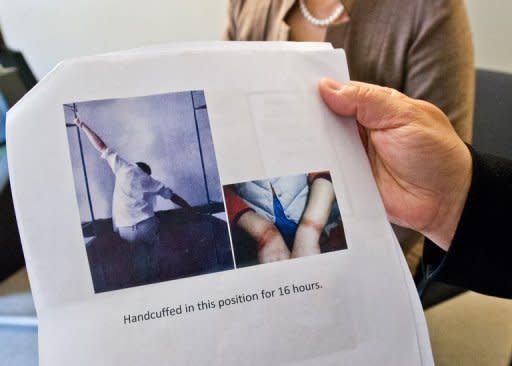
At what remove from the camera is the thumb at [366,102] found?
0.38m

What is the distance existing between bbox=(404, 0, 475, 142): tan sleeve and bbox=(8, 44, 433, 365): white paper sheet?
0.34m

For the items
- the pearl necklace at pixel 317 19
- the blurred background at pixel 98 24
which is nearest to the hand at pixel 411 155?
the pearl necklace at pixel 317 19

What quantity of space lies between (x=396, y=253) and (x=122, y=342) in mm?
216

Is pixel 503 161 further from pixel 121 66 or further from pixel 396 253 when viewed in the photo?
pixel 121 66

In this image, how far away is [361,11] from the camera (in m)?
0.71

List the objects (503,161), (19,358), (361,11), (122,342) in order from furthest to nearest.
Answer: (19,358)
(361,11)
(503,161)
(122,342)

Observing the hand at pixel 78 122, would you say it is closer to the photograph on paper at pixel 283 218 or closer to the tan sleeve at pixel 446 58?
the photograph on paper at pixel 283 218

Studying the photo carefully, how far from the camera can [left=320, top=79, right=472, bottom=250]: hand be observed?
15.7 inches

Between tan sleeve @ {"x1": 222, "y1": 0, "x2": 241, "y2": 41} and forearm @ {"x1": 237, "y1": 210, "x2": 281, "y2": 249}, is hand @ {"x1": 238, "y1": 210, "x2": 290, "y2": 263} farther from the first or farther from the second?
tan sleeve @ {"x1": 222, "y1": 0, "x2": 241, "y2": 41}

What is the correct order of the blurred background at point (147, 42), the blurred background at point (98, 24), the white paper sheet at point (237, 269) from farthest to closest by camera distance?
the blurred background at point (98, 24) → the blurred background at point (147, 42) → the white paper sheet at point (237, 269)

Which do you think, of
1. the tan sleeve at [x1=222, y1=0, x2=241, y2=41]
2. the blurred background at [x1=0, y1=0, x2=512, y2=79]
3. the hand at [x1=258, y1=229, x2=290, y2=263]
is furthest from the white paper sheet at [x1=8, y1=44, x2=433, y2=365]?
the blurred background at [x1=0, y1=0, x2=512, y2=79]

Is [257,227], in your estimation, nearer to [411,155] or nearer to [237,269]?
[237,269]

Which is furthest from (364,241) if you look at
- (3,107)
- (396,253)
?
(3,107)

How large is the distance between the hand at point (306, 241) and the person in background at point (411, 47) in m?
0.38
